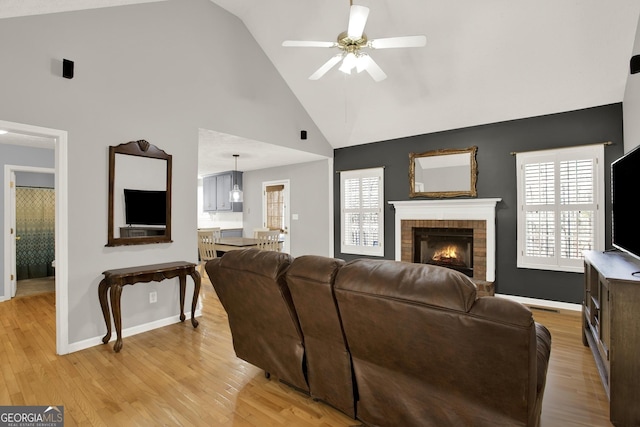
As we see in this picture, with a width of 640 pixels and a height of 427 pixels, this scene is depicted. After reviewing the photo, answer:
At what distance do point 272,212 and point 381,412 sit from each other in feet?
20.9

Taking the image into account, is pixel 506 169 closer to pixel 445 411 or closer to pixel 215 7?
pixel 445 411

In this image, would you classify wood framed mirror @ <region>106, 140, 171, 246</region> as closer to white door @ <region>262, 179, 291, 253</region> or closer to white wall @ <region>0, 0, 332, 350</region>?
white wall @ <region>0, 0, 332, 350</region>

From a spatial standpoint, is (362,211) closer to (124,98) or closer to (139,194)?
(139,194)

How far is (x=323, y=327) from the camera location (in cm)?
183

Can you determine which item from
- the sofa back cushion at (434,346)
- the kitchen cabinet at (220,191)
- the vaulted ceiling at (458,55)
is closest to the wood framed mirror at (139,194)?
the vaulted ceiling at (458,55)

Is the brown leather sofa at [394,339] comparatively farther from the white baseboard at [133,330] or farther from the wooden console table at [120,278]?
the white baseboard at [133,330]

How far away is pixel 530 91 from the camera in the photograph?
13.5ft

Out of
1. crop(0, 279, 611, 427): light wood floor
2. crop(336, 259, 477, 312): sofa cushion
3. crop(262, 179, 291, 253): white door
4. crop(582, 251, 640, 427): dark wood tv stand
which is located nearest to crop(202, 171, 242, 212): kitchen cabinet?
crop(262, 179, 291, 253): white door

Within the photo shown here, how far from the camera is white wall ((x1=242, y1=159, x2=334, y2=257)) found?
21.7 ft

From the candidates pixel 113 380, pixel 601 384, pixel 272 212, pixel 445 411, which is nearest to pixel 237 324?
pixel 113 380

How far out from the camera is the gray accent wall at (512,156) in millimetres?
4008

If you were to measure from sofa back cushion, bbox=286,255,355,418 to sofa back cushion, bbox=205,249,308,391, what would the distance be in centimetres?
10

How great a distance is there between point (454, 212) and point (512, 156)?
1.10 m

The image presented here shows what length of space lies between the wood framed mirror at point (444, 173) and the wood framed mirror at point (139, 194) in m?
3.80
